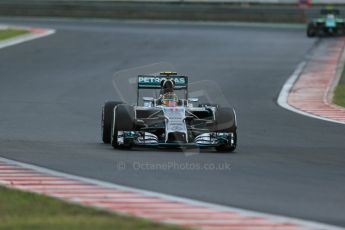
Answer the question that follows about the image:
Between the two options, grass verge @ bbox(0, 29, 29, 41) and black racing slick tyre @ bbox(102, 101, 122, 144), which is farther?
grass verge @ bbox(0, 29, 29, 41)

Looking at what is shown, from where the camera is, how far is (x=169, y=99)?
15117 millimetres

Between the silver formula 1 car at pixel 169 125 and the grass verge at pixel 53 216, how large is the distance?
4.46 metres

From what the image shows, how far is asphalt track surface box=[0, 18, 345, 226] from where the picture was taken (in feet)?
35.6

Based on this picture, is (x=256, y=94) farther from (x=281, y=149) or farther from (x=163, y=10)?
(x=163, y=10)

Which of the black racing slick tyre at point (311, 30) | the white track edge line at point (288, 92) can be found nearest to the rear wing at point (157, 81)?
the white track edge line at point (288, 92)

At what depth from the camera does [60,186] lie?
35.0ft

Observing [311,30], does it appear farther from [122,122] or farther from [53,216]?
[53,216]

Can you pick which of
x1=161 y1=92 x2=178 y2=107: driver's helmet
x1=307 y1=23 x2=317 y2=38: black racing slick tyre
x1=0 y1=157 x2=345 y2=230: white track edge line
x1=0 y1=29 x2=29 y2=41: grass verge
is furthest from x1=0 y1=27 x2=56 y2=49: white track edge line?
x1=0 y1=157 x2=345 y2=230: white track edge line

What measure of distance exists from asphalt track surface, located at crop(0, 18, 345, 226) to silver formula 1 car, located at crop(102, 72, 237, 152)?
19cm

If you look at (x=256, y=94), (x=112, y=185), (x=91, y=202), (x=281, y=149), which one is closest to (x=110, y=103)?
(x=281, y=149)

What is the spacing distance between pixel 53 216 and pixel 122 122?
5579 mm

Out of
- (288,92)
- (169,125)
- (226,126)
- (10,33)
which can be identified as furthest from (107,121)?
(10,33)

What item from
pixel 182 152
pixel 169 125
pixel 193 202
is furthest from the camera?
pixel 169 125

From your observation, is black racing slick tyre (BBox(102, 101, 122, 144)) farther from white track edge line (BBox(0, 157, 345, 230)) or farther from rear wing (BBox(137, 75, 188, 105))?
white track edge line (BBox(0, 157, 345, 230))
